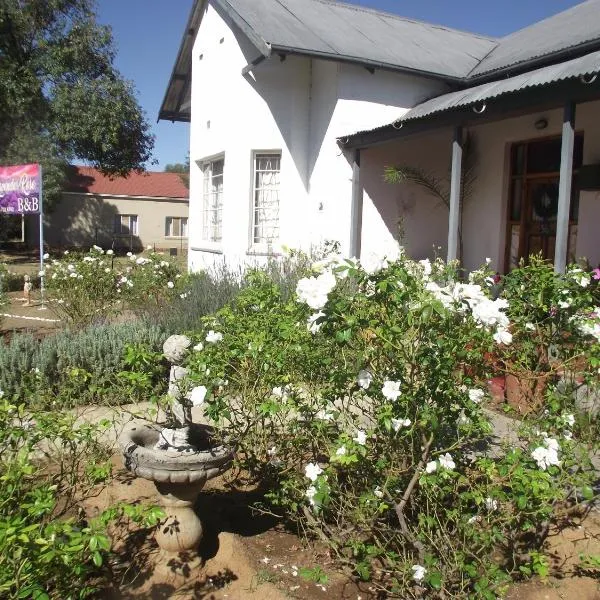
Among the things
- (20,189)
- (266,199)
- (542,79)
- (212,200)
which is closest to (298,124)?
(266,199)

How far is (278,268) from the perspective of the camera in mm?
9469

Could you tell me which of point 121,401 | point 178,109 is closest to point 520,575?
point 121,401

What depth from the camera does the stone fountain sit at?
3203 mm

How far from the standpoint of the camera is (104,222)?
38719 mm

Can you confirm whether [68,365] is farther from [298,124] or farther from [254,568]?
[298,124]

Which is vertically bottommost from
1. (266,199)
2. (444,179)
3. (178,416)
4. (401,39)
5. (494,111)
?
(178,416)

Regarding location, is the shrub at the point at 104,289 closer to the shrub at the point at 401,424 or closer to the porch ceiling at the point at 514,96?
the porch ceiling at the point at 514,96

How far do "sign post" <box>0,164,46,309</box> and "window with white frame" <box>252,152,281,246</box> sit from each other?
16.0 feet

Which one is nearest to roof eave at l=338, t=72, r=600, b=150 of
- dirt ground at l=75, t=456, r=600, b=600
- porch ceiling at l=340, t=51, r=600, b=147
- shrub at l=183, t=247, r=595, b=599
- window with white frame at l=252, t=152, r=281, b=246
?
porch ceiling at l=340, t=51, r=600, b=147

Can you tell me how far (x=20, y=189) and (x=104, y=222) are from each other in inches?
1017

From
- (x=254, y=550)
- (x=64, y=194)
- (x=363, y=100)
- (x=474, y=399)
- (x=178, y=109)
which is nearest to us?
(x=474, y=399)

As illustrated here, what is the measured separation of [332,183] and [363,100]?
4.79ft

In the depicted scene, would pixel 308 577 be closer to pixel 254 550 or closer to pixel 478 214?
pixel 254 550

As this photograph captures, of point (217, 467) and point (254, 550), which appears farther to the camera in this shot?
point (254, 550)
